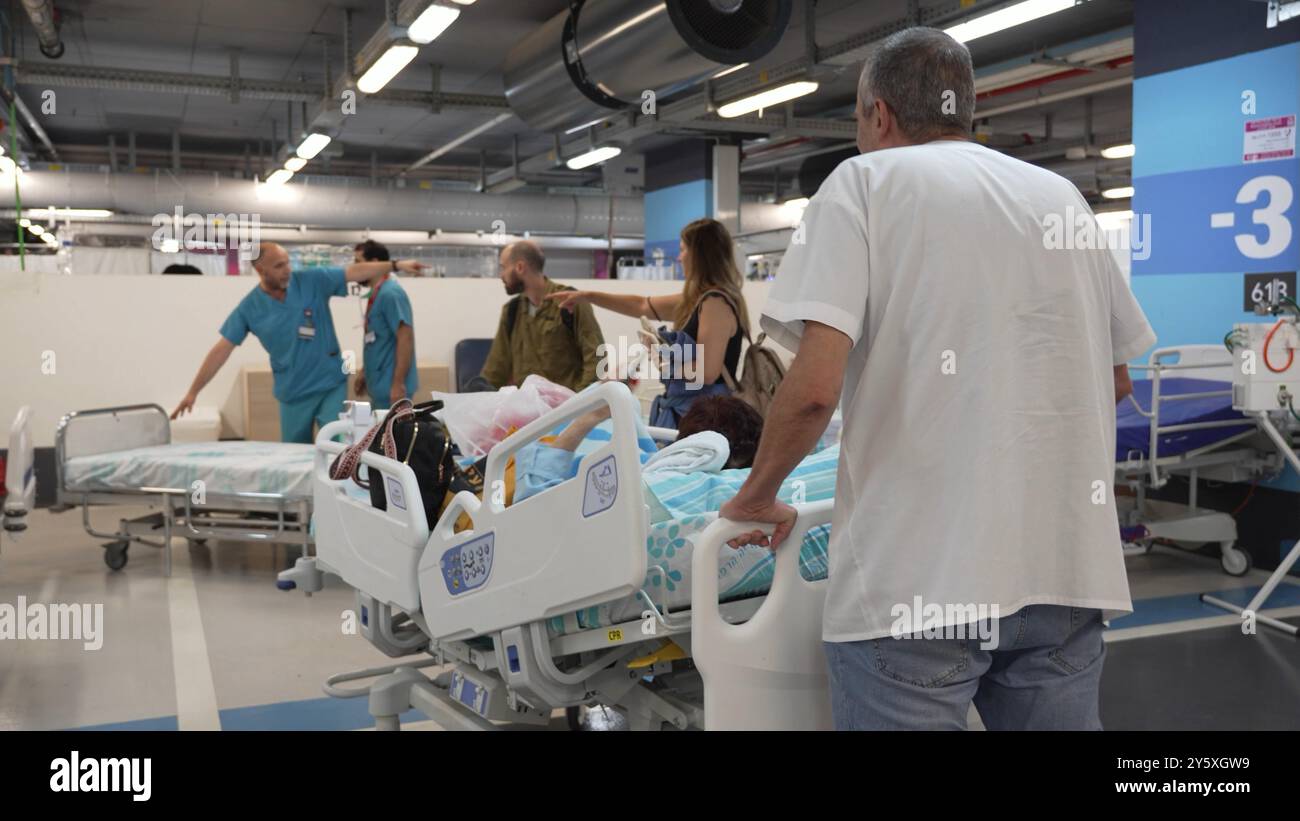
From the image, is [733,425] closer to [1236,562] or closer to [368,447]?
[368,447]

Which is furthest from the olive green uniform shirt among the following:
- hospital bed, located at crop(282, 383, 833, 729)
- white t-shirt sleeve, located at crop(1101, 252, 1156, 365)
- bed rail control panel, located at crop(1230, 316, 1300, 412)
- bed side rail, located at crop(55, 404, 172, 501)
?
white t-shirt sleeve, located at crop(1101, 252, 1156, 365)

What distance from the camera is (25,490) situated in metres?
4.38

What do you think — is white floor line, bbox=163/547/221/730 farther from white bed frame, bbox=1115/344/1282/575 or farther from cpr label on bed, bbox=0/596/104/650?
white bed frame, bbox=1115/344/1282/575

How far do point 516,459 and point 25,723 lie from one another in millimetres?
2110

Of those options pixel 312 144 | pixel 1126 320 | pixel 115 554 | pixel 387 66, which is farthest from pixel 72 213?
pixel 1126 320

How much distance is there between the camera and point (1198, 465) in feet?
17.9

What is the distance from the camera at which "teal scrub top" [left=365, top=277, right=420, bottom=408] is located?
5.99 metres

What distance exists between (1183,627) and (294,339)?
14.9 ft

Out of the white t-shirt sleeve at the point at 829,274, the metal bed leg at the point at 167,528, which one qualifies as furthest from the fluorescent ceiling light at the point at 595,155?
the white t-shirt sleeve at the point at 829,274

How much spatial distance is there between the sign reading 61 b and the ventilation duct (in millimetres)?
2336

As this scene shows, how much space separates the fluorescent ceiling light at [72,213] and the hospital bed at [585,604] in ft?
39.7

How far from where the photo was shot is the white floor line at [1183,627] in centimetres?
463

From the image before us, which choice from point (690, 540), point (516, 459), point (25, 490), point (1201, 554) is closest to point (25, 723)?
point (25, 490)
